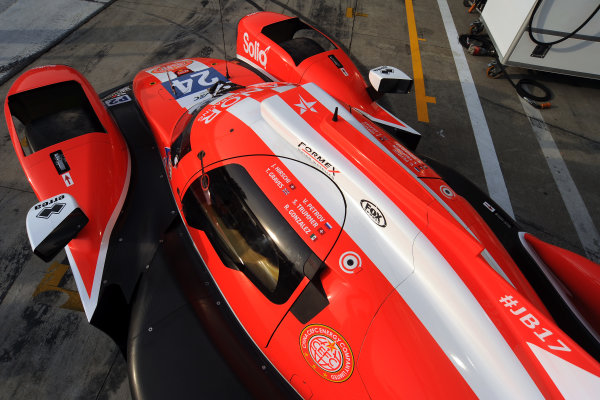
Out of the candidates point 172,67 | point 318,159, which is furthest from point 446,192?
point 172,67

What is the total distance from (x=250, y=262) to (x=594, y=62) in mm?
7110

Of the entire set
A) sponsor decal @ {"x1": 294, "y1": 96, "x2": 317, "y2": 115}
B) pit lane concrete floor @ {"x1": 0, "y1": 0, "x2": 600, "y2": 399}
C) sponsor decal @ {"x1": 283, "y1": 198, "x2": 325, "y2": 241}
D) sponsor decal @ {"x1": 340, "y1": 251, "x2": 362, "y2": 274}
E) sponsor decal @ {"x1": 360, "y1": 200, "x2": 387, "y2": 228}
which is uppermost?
sponsor decal @ {"x1": 294, "y1": 96, "x2": 317, "y2": 115}

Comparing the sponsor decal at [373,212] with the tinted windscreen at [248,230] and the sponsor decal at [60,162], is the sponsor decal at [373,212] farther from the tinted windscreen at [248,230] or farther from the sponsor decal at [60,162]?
→ the sponsor decal at [60,162]

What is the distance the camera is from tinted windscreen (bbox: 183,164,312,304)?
1858 mm

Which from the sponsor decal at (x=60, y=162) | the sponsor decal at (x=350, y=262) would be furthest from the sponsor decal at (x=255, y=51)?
the sponsor decal at (x=350, y=262)

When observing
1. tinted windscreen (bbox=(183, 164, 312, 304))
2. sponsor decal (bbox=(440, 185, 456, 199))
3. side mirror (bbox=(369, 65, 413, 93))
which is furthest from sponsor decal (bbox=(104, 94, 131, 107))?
sponsor decal (bbox=(440, 185, 456, 199))

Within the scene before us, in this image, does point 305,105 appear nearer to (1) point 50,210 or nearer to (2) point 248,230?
(2) point 248,230

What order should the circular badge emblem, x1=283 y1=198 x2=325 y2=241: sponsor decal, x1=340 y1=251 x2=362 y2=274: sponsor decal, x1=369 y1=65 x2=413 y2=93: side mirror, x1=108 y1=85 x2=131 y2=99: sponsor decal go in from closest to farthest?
the circular badge emblem < x1=340 y1=251 x2=362 y2=274: sponsor decal < x1=283 y1=198 x2=325 y2=241: sponsor decal < x1=369 y1=65 x2=413 y2=93: side mirror < x1=108 y1=85 x2=131 y2=99: sponsor decal

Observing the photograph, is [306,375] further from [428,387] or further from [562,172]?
[562,172]

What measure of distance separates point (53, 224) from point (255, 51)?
308 centimetres

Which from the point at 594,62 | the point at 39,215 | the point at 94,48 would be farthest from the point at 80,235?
the point at 594,62

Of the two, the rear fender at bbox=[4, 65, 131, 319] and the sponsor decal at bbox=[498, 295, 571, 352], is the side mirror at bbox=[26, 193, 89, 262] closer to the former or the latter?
the rear fender at bbox=[4, 65, 131, 319]

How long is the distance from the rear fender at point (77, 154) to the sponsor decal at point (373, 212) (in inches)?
79.0

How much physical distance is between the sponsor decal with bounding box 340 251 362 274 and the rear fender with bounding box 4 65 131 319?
1.82 meters
